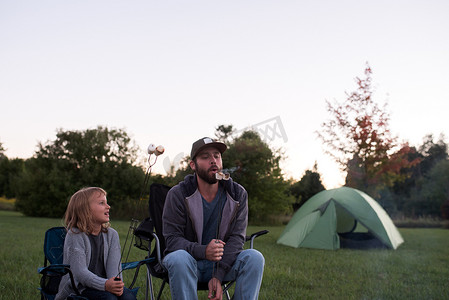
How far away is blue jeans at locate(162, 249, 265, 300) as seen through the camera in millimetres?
2115

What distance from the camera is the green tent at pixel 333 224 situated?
24.6 feet

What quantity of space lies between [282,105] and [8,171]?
33092 millimetres

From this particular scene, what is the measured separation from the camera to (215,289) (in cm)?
213

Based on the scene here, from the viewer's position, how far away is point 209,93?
829 centimetres

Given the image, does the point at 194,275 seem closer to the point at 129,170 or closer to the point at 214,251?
the point at 214,251

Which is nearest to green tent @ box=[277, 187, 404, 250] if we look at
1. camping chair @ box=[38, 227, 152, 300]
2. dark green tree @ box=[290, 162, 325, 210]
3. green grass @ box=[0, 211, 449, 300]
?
green grass @ box=[0, 211, 449, 300]

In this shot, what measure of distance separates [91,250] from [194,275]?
1.88 feet

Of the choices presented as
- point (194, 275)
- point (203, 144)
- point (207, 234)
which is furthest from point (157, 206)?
point (194, 275)

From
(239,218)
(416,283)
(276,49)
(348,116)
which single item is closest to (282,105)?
(276,49)

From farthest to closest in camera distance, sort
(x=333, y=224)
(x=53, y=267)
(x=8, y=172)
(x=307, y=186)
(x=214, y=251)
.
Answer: (x=8, y=172), (x=307, y=186), (x=333, y=224), (x=214, y=251), (x=53, y=267)

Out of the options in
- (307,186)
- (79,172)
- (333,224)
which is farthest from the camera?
(307,186)

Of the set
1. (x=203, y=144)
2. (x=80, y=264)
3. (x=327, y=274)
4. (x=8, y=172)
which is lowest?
(x=327, y=274)

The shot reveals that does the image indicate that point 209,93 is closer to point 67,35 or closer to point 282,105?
point 282,105

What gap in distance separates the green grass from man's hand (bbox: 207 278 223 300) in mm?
1342
